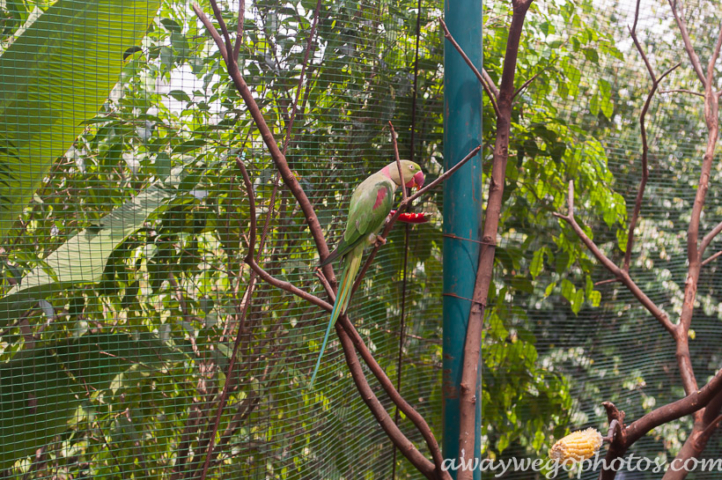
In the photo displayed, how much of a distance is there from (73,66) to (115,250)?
451mm

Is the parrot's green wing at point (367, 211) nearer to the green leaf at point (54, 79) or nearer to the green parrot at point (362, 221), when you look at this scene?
the green parrot at point (362, 221)

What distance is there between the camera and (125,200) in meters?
1.24

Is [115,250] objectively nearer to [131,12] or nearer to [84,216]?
[84,216]

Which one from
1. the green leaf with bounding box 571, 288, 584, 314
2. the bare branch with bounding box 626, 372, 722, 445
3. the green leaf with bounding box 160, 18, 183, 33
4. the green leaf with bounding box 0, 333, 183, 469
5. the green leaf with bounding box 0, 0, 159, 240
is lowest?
the green leaf with bounding box 0, 333, 183, 469

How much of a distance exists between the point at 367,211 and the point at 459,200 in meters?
0.35

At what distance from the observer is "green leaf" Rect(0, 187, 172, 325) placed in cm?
109

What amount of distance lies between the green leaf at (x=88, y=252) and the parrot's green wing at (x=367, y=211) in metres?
0.50

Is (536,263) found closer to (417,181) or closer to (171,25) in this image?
(417,181)

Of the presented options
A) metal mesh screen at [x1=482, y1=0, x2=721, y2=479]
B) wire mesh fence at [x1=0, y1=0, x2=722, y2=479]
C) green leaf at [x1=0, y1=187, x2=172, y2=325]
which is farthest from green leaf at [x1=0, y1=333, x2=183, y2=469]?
metal mesh screen at [x1=482, y1=0, x2=721, y2=479]

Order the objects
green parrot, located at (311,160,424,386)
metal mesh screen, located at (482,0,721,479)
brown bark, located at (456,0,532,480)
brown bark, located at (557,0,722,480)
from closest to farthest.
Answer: brown bark, located at (557,0,722,480)
green parrot, located at (311,160,424,386)
brown bark, located at (456,0,532,480)
metal mesh screen, located at (482,0,721,479)

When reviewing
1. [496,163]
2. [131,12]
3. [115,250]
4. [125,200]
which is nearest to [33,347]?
[115,250]

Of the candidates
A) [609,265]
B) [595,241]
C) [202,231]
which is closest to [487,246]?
[609,265]

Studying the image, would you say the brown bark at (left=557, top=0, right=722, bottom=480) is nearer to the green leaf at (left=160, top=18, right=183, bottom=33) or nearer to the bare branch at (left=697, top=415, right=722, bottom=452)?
the bare branch at (left=697, top=415, right=722, bottom=452)

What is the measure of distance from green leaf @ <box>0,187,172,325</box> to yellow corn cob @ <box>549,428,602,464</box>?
977 mm
